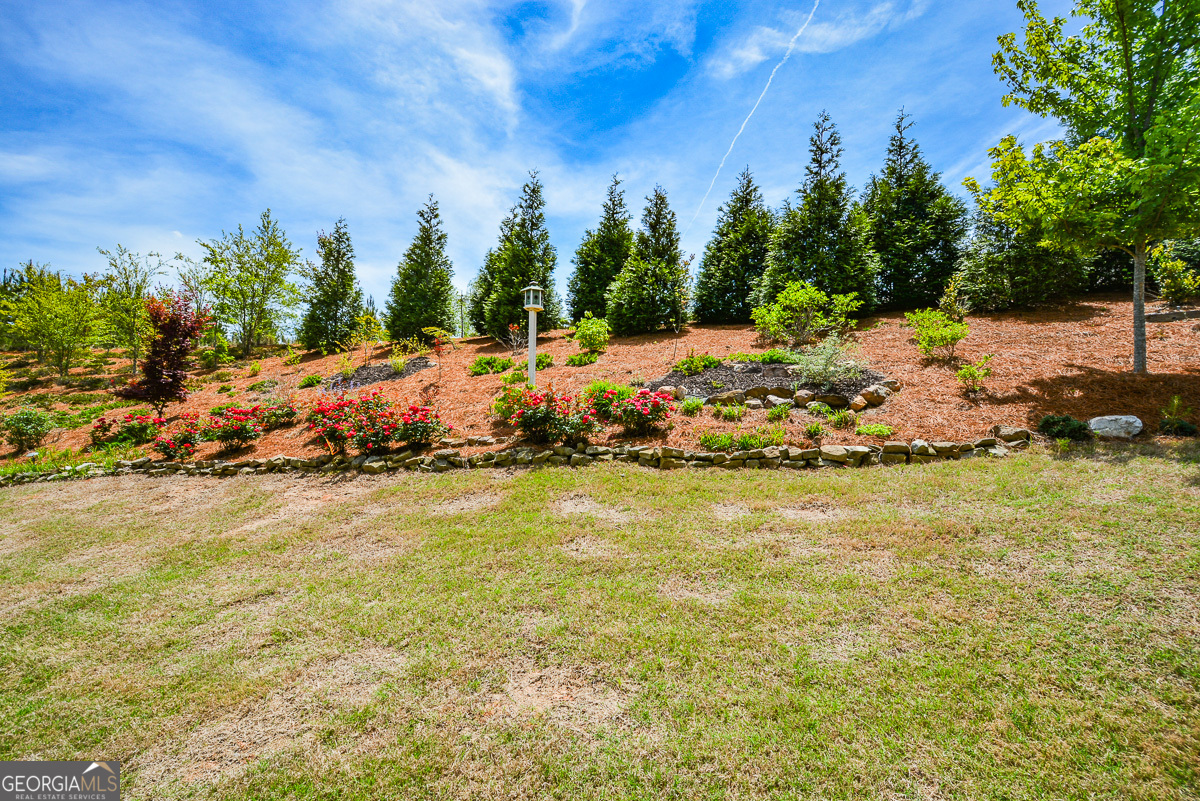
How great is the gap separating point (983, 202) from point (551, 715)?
10337 millimetres

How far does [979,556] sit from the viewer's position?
3393 millimetres

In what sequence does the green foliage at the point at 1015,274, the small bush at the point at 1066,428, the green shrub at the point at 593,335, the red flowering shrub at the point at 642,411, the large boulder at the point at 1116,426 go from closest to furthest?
the large boulder at the point at 1116,426 < the small bush at the point at 1066,428 < the red flowering shrub at the point at 642,411 < the green foliage at the point at 1015,274 < the green shrub at the point at 593,335

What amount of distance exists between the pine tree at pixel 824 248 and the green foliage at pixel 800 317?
2082 millimetres

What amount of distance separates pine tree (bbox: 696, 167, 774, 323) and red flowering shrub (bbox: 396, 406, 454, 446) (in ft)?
34.3

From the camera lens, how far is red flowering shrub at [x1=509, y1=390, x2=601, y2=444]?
6441 mm

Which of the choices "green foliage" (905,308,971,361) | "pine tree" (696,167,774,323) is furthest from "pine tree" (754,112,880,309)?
"green foliage" (905,308,971,361)

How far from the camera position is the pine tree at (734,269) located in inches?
540

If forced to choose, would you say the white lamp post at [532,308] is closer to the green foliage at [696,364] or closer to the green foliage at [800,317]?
the green foliage at [696,364]

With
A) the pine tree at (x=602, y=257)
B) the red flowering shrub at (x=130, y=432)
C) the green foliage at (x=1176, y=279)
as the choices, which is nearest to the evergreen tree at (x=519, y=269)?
the pine tree at (x=602, y=257)

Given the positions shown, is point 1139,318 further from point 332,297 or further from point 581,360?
point 332,297

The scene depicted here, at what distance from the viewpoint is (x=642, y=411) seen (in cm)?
652

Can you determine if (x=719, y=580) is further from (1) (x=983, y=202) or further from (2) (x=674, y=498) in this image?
(1) (x=983, y=202)

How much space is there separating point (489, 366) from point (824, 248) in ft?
34.3

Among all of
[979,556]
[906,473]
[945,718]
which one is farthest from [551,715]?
[906,473]
